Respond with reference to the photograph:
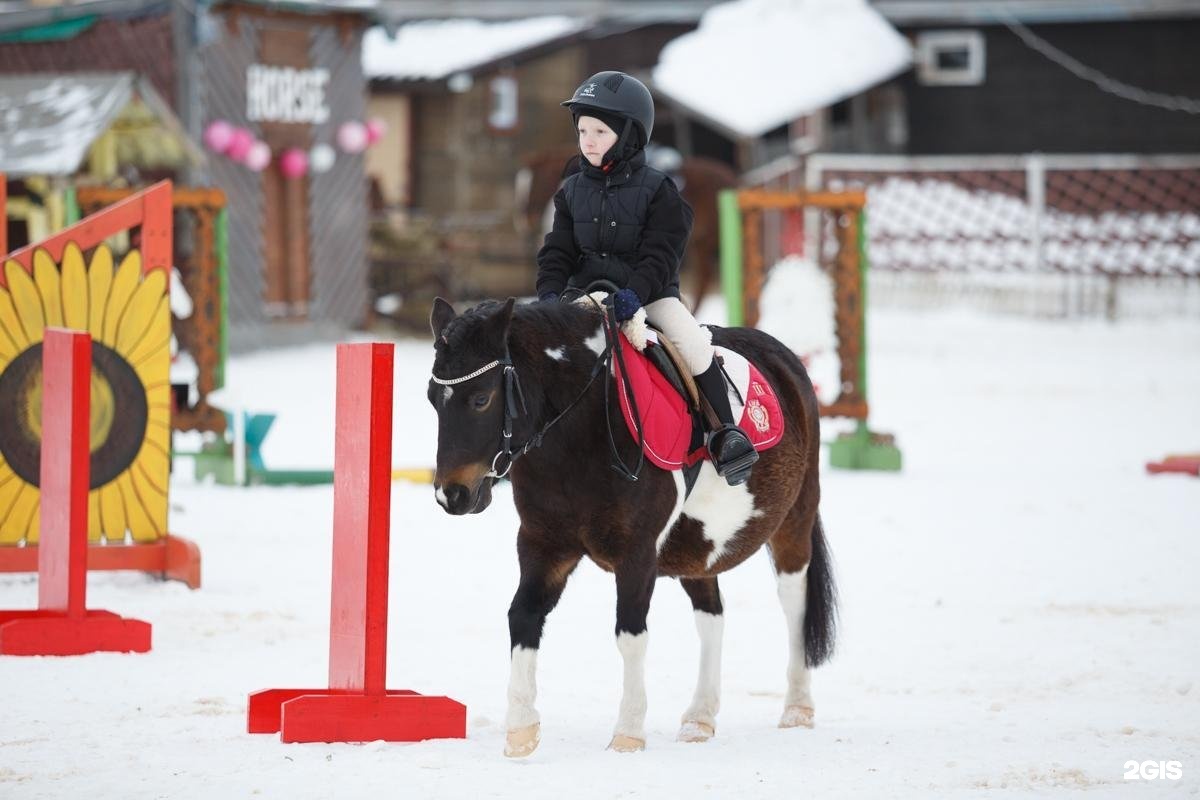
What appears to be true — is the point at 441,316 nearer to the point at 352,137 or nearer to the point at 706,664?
the point at 706,664

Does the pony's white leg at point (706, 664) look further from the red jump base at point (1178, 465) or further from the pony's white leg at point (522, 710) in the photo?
the red jump base at point (1178, 465)

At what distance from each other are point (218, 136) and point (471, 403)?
1672cm

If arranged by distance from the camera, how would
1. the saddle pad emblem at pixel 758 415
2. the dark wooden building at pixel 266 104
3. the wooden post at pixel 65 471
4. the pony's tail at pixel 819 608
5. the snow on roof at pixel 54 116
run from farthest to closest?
the dark wooden building at pixel 266 104, the snow on roof at pixel 54 116, the wooden post at pixel 65 471, the pony's tail at pixel 819 608, the saddle pad emblem at pixel 758 415

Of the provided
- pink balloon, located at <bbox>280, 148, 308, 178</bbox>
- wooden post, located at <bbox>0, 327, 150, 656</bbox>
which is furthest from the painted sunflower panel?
pink balloon, located at <bbox>280, 148, 308, 178</bbox>

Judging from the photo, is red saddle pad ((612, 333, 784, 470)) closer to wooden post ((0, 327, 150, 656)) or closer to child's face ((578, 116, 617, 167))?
child's face ((578, 116, 617, 167))

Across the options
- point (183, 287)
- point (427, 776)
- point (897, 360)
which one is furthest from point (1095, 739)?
point (897, 360)

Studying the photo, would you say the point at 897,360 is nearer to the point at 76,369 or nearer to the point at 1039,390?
the point at 1039,390

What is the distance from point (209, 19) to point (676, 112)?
11517mm

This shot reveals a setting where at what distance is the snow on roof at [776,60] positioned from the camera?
25641 millimetres

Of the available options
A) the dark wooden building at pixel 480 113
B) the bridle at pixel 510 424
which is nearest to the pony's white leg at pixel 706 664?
the bridle at pixel 510 424

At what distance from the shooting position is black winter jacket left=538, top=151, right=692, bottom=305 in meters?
4.99

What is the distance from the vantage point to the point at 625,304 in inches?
189

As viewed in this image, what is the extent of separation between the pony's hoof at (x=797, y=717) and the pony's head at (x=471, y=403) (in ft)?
4.92

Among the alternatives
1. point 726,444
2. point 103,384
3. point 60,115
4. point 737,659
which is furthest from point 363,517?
point 60,115
